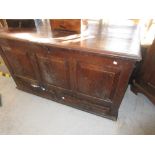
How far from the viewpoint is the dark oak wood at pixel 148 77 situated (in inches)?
51.0

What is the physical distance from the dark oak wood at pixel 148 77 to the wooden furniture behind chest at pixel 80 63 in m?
0.33

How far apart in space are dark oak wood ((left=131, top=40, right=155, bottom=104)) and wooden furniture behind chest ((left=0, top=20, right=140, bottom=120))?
0.33 metres

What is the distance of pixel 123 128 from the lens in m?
1.37

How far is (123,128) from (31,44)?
47.7 inches

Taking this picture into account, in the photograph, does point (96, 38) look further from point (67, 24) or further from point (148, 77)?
point (148, 77)

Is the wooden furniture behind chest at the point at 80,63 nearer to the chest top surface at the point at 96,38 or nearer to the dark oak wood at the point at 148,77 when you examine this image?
the chest top surface at the point at 96,38

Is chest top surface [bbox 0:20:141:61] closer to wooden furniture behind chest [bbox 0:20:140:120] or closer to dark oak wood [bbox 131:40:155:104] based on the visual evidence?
wooden furniture behind chest [bbox 0:20:140:120]

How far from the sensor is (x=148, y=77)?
140 cm

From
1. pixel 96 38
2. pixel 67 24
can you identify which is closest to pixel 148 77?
pixel 96 38

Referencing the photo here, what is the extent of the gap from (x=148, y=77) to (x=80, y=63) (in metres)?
0.81

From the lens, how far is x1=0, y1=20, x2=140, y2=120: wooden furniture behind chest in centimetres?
95
